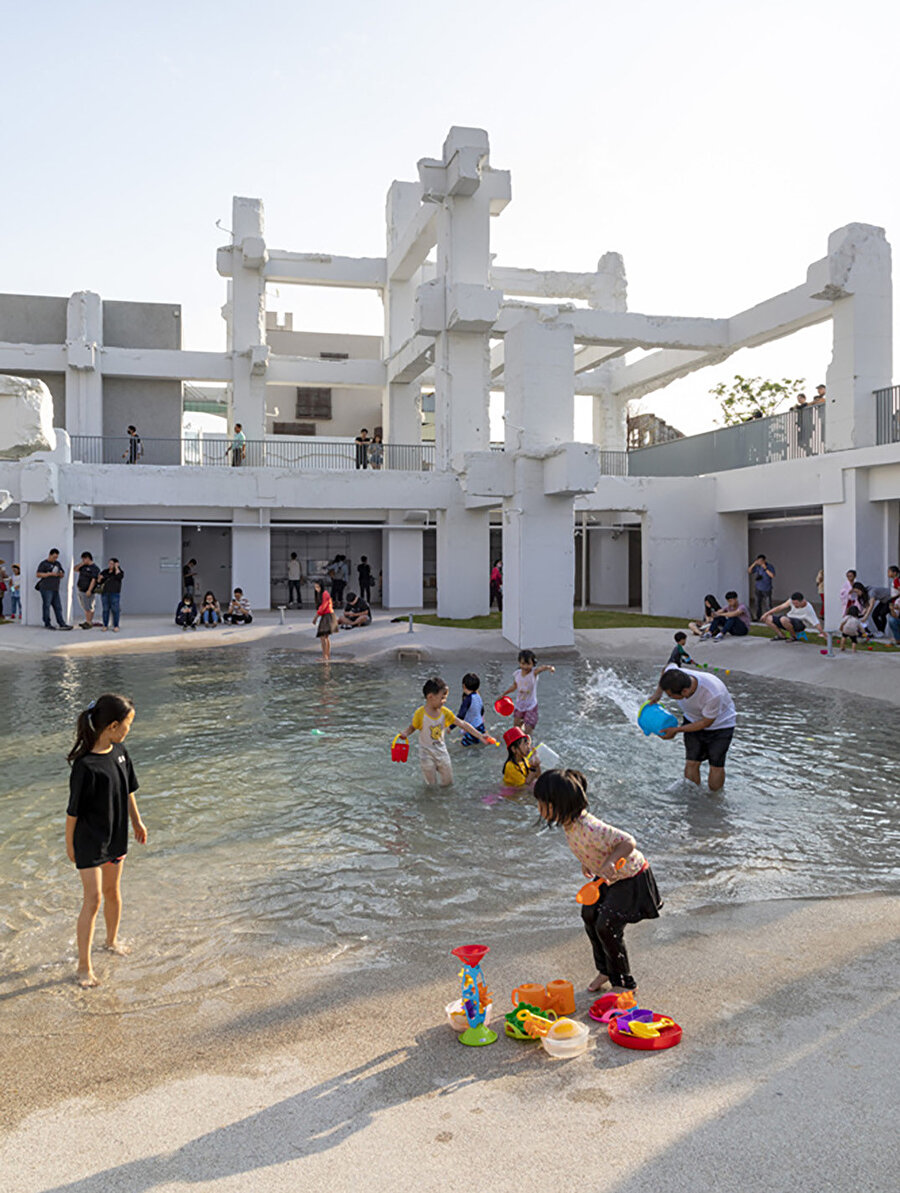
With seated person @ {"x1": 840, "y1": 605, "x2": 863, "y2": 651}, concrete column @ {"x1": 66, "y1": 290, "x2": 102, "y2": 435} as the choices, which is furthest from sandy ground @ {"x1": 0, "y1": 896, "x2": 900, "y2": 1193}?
concrete column @ {"x1": 66, "y1": 290, "x2": 102, "y2": 435}

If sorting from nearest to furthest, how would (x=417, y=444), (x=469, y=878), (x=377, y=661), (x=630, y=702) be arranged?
(x=469, y=878), (x=630, y=702), (x=377, y=661), (x=417, y=444)

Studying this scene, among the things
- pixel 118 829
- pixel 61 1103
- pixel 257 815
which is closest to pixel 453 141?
pixel 257 815

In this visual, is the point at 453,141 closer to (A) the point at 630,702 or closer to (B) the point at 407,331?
(B) the point at 407,331

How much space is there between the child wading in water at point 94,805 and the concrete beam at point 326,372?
3136cm

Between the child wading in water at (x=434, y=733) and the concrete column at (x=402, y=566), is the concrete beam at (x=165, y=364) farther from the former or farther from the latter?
the child wading in water at (x=434, y=733)

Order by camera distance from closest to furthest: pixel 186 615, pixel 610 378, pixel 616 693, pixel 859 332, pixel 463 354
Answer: pixel 616 693 < pixel 859 332 < pixel 186 615 < pixel 463 354 < pixel 610 378

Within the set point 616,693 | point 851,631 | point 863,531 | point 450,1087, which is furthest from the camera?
point 863,531

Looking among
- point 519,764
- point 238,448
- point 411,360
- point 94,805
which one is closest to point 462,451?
point 411,360

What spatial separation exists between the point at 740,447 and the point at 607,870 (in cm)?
2582

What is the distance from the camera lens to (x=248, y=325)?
34.7 m

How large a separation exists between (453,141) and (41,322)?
1739cm

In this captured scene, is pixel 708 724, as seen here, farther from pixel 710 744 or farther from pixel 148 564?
pixel 148 564

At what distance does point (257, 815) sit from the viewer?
925 cm

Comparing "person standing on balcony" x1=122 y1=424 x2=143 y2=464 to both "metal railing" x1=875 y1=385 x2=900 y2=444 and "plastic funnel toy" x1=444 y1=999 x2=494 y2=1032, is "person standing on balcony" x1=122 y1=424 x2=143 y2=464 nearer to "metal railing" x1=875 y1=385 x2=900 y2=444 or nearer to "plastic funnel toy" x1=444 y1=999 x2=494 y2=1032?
"metal railing" x1=875 y1=385 x2=900 y2=444
